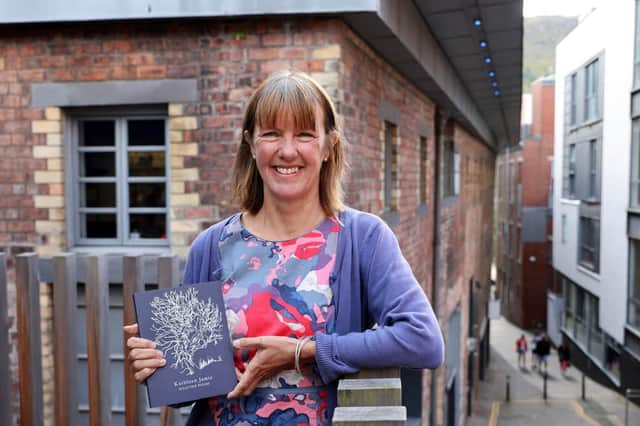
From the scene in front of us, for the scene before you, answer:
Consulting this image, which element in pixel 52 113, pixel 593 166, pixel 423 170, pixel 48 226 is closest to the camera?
pixel 52 113

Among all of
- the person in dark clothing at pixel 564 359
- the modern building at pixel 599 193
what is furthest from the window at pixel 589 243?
the person in dark clothing at pixel 564 359

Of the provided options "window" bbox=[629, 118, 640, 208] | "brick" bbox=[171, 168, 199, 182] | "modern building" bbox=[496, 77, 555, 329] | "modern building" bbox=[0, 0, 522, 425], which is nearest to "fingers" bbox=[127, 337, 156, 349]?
"modern building" bbox=[0, 0, 522, 425]

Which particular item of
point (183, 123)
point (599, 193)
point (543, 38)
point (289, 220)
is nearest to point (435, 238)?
point (183, 123)

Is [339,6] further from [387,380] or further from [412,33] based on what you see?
[387,380]

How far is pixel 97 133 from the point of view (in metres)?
5.42

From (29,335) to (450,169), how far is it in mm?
10215

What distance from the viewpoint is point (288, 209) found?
188 cm

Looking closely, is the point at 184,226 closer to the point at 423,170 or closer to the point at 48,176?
the point at 48,176

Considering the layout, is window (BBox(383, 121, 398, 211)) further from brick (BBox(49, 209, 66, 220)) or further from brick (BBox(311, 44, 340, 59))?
brick (BBox(49, 209, 66, 220))

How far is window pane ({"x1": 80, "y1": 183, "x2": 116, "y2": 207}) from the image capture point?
5.45m

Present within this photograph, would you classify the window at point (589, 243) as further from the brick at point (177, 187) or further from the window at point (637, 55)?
the brick at point (177, 187)

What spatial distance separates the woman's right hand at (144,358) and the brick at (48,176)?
3.78 metres

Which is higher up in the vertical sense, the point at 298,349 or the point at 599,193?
the point at 599,193

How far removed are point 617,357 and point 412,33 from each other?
17.3m
